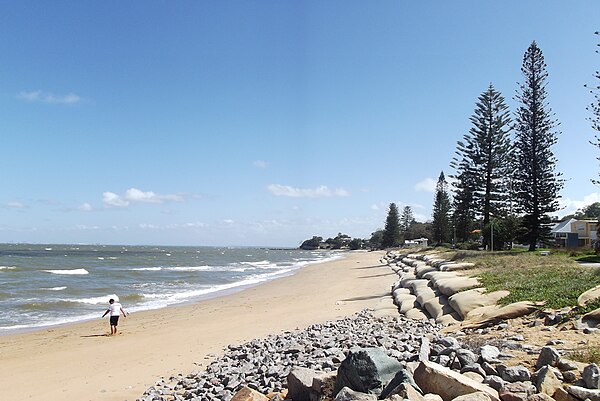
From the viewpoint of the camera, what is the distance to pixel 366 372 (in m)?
4.21

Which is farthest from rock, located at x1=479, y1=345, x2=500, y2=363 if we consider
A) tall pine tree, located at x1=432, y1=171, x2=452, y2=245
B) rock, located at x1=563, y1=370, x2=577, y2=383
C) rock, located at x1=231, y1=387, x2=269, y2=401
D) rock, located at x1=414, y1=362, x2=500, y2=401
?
tall pine tree, located at x1=432, y1=171, x2=452, y2=245

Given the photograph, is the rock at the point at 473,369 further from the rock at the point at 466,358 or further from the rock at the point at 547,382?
the rock at the point at 547,382

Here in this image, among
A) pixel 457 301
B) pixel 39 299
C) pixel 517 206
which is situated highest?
pixel 517 206

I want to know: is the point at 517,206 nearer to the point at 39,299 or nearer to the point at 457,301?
the point at 457,301

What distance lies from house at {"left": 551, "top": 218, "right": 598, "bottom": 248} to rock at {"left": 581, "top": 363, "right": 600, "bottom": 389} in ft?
147

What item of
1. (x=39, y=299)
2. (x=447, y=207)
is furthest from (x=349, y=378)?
(x=447, y=207)

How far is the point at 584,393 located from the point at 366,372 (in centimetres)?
165

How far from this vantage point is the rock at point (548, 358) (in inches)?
172

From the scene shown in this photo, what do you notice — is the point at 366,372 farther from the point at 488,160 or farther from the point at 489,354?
the point at 488,160

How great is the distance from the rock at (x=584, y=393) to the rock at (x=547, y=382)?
119 mm

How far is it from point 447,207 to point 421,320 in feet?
183

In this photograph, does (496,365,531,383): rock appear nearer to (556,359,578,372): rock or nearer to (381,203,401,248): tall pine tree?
(556,359,578,372): rock

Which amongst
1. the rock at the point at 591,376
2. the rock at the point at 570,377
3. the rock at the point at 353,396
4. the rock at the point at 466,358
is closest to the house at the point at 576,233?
the rock at the point at 466,358

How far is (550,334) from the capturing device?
231 inches
